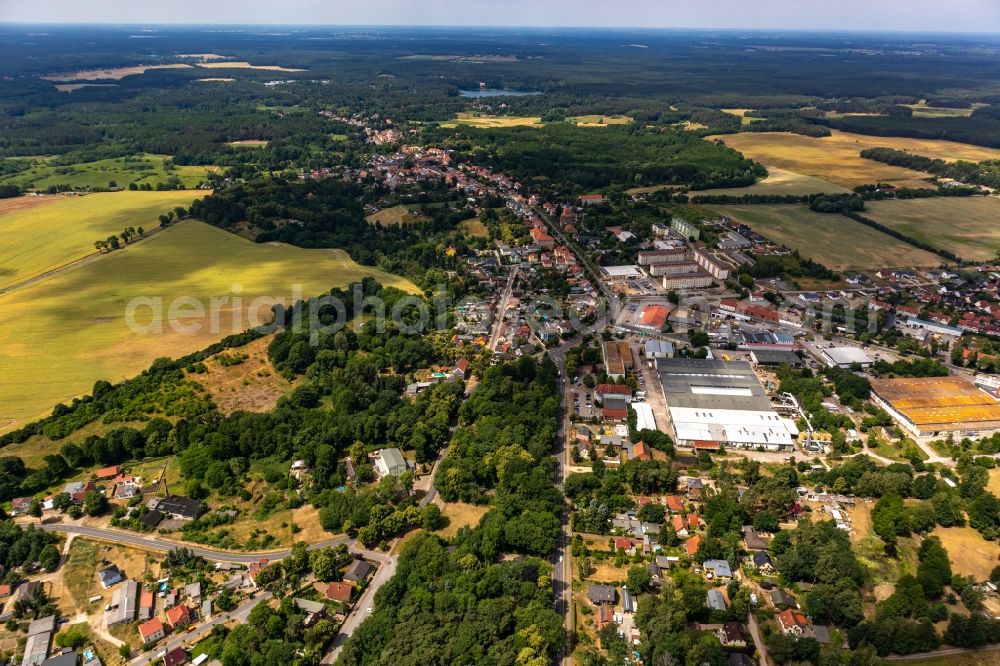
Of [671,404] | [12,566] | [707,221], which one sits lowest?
[12,566]

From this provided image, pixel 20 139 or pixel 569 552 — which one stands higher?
pixel 20 139

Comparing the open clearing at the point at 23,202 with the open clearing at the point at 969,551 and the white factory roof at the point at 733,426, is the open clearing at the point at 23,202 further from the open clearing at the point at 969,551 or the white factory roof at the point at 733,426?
the open clearing at the point at 969,551

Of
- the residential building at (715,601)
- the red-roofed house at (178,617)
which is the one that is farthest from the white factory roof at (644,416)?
the red-roofed house at (178,617)

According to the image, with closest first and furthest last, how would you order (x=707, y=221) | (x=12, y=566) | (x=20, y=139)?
1. (x=12, y=566)
2. (x=707, y=221)
3. (x=20, y=139)

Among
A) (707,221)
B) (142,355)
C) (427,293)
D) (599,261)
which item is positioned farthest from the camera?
(707,221)

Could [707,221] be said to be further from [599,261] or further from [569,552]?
[569,552]

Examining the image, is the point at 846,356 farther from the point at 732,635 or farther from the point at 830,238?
the point at 830,238

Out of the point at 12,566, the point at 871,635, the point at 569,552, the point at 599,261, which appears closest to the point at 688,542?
the point at 569,552
